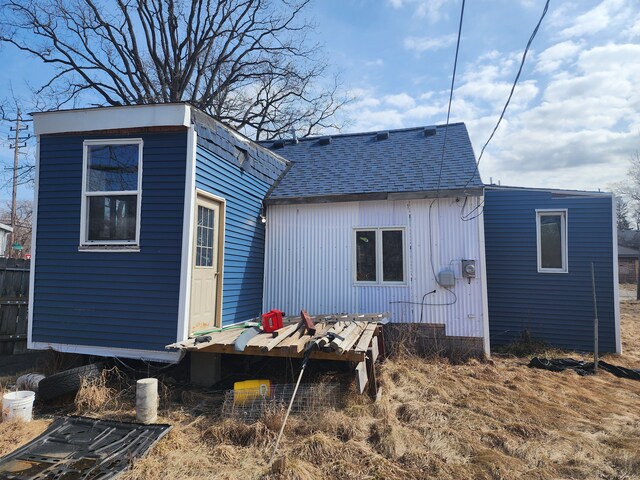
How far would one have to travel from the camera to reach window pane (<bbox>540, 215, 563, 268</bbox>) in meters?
8.45

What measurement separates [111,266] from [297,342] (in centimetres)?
316

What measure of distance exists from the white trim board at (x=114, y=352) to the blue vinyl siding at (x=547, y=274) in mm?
6907

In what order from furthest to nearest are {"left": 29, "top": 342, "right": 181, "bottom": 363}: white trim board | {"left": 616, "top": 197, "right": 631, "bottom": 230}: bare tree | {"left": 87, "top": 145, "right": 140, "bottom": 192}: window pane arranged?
{"left": 616, "top": 197, "right": 631, "bottom": 230}: bare tree, {"left": 87, "top": 145, "right": 140, "bottom": 192}: window pane, {"left": 29, "top": 342, "right": 181, "bottom": 363}: white trim board

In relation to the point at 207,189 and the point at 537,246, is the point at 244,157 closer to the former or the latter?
the point at 207,189

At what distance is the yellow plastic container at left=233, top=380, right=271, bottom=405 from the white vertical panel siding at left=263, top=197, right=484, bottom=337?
328cm

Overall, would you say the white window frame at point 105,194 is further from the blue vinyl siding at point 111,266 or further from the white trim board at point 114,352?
the white trim board at point 114,352

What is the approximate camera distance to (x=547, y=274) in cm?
839

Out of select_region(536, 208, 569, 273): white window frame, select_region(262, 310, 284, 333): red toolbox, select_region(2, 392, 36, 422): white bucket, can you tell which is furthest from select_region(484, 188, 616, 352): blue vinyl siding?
select_region(2, 392, 36, 422): white bucket

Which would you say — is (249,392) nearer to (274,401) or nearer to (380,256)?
(274,401)

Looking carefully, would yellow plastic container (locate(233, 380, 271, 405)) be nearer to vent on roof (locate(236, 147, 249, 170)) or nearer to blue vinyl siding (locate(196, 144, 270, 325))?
blue vinyl siding (locate(196, 144, 270, 325))

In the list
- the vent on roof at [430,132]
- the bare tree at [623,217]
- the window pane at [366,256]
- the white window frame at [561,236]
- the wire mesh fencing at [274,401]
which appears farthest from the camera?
the bare tree at [623,217]

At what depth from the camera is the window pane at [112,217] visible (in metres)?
5.85

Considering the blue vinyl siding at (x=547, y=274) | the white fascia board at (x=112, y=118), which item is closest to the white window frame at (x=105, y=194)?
the white fascia board at (x=112, y=118)

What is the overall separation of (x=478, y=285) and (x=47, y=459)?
6.80 metres
